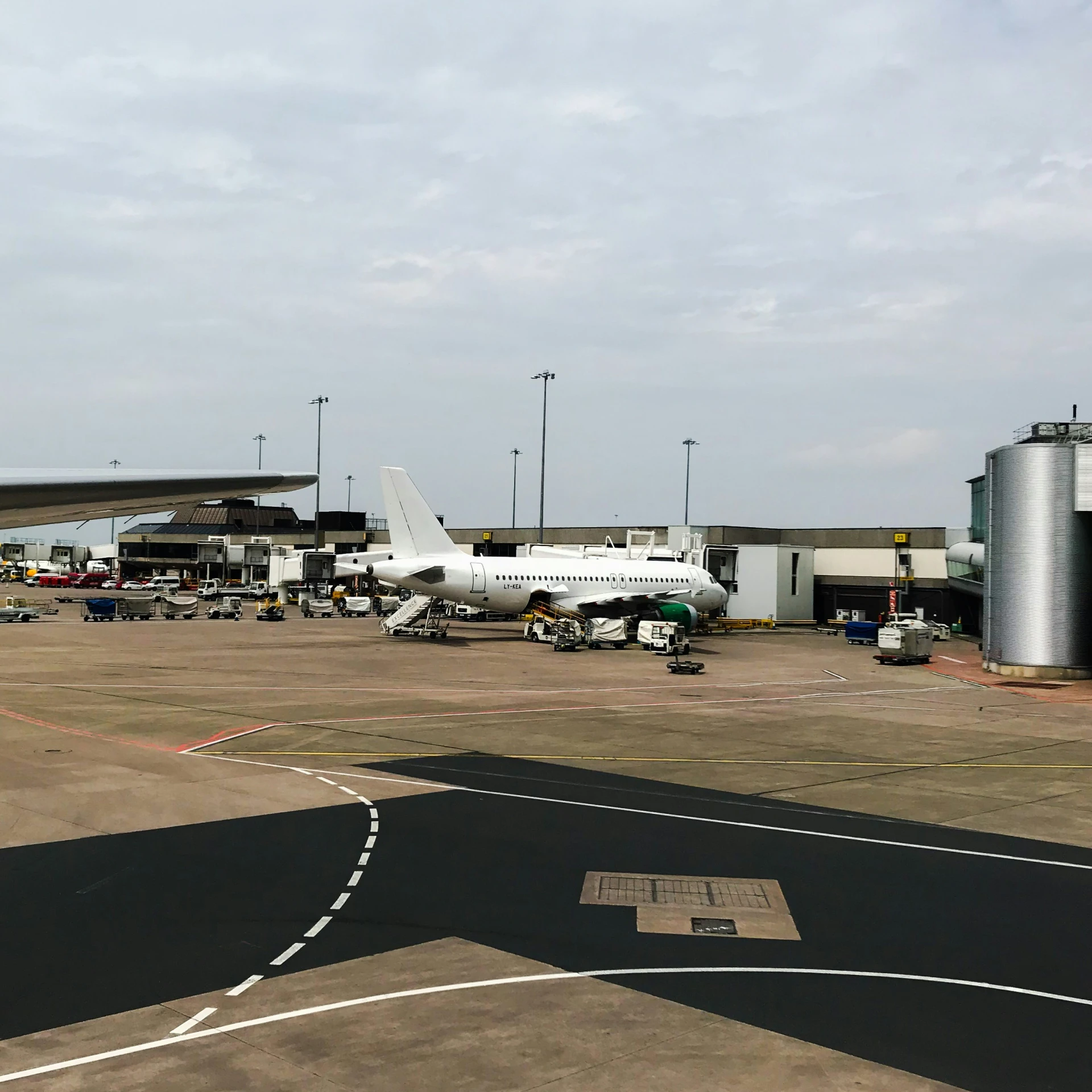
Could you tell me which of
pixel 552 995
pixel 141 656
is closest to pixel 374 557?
pixel 141 656

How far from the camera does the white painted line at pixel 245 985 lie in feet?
37.3

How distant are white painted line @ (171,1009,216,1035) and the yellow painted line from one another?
1596 cm

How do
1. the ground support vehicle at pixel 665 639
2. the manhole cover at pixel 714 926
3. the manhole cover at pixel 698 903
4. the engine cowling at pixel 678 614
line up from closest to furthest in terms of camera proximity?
the manhole cover at pixel 714 926 < the manhole cover at pixel 698 903 < the ground support vehicle at pixel 665 639 < the engine cowling at pixel 678 614

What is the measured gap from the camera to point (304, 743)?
2856 centimetres

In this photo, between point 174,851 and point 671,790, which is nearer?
point 174,851

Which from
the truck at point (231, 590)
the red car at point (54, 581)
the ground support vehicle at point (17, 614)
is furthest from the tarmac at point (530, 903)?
the red car at point (54, 581)

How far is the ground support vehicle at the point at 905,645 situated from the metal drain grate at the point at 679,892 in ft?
149

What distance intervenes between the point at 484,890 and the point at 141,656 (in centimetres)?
4423

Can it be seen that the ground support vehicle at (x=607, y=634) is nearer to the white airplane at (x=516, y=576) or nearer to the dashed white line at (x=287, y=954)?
the white airplane at (x=516, y=576)

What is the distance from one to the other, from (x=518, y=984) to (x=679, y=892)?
4301 mm

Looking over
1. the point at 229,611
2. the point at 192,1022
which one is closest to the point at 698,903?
the point at 192,1022

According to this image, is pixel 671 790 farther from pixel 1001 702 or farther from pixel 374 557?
pixel 374 557

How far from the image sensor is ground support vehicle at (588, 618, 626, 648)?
219 ft

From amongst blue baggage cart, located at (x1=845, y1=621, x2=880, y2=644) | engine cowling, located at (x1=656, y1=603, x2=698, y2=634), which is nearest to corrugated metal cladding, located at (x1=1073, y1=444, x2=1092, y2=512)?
blue baggage cart, located at (x1=845, y1=621, x2=880, y2=644)
